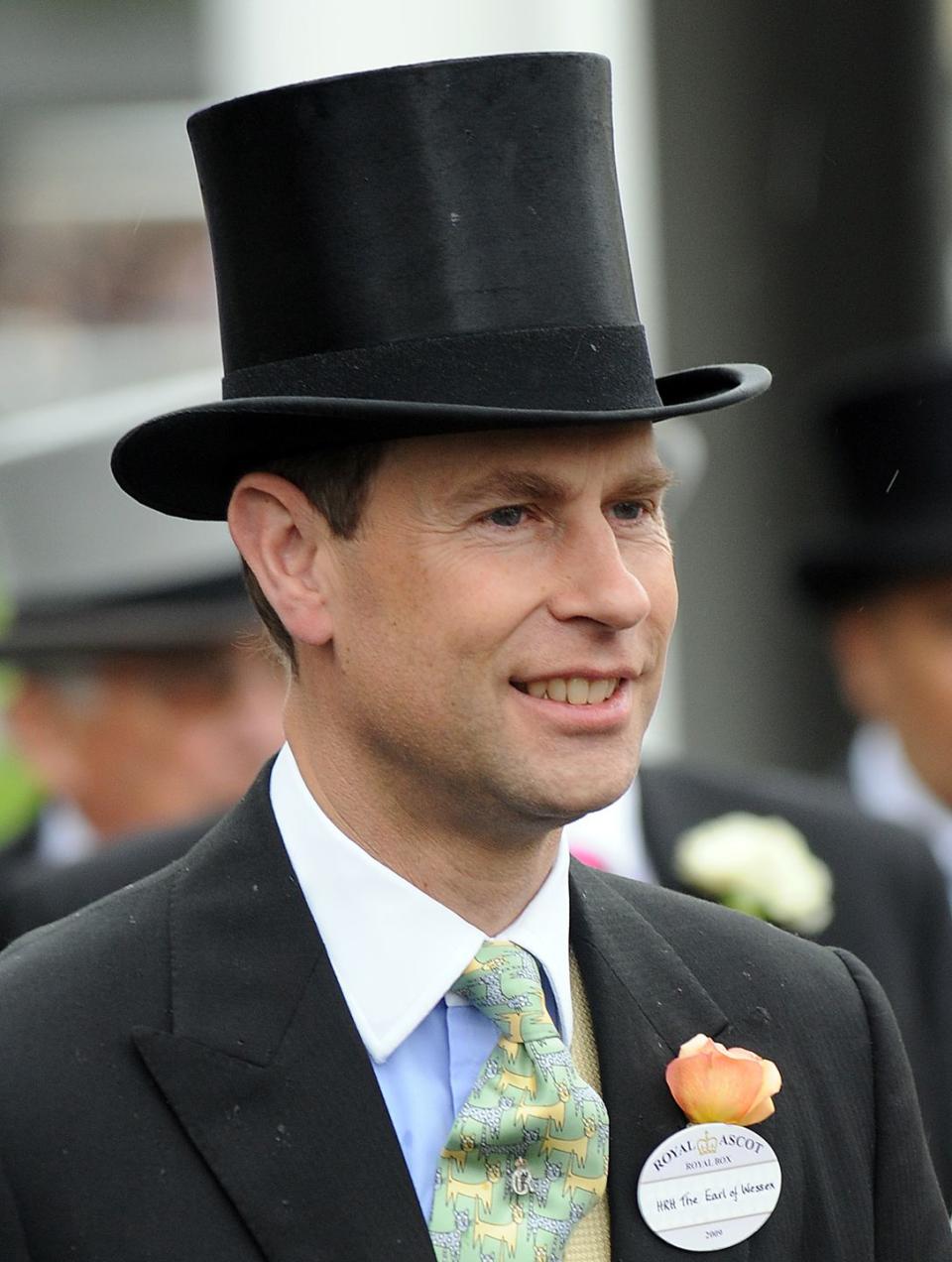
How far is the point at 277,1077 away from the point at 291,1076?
1 cm

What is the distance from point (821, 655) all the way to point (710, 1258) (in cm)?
717

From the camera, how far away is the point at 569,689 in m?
2.66

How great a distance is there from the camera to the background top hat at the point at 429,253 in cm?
267

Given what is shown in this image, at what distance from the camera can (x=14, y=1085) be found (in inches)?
101

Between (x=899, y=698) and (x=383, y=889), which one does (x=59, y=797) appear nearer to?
(x=899, y=698)

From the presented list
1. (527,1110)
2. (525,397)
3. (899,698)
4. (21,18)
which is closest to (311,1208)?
(527,1110)

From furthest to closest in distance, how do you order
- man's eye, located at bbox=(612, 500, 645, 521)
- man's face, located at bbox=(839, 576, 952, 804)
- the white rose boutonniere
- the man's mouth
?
man's face, located at bbox=(839, 576, 952, 804) < the white rose boutonniere < man's eye, located at bbox=(612, 500, 645, 521) < the man's mouth

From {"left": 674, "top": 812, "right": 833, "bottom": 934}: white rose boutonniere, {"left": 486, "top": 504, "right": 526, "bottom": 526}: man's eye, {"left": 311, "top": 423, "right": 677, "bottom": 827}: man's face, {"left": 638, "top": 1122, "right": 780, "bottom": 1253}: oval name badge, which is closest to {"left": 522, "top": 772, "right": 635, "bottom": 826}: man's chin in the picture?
{"left": 311, "top": 423, "right": 677, "bottom": 827}: man's face

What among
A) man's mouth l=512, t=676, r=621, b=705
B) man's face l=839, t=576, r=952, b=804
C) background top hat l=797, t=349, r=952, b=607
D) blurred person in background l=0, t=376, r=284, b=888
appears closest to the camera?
man's mouth l=512, t=676, r=621, b=705

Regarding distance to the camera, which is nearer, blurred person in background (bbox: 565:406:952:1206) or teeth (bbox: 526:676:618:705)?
teeth (bbox: 526:676:618:705)

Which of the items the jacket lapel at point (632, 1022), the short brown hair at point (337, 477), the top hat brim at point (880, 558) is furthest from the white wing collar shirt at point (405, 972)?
the top hat brim at point (880, 558)

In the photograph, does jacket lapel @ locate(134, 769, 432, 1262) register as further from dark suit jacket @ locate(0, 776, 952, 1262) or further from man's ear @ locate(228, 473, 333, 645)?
man's ear @ locate(228, 473, 333, 645)

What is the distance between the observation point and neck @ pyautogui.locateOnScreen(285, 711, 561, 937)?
107 inches

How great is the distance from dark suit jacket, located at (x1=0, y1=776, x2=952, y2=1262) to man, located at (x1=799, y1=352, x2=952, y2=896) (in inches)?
155
